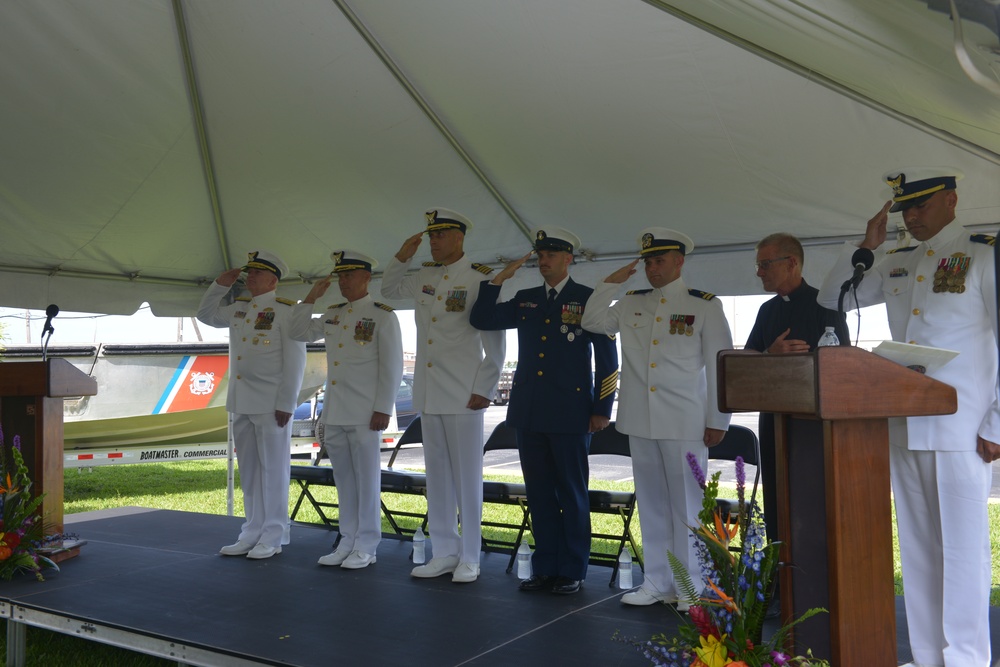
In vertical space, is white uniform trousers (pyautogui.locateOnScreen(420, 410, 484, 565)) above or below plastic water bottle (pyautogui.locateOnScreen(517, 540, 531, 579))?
above

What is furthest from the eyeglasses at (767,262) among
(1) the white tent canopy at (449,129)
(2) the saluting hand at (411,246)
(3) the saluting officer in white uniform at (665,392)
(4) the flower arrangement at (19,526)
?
(4) the flower arrangement at (19,526)

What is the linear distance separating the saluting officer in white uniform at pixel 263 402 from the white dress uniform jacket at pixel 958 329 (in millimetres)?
3354

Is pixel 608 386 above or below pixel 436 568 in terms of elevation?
above

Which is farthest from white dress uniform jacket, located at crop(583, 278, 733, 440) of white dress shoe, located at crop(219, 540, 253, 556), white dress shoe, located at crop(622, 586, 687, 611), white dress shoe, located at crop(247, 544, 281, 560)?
white dress shoe, located at crop(219, 540, 253, 556)

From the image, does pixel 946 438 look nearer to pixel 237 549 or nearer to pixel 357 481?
pixel 357 481

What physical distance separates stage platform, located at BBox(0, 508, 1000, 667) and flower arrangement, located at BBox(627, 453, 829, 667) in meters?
0.78

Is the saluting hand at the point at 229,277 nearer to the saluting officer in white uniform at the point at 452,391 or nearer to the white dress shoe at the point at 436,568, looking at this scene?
the saluting officer in white uniform at the point at 452,391

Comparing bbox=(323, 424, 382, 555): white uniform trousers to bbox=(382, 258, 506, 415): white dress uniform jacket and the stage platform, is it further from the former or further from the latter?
bbox=(382, 258, 506, 415): white dress uniform jacket

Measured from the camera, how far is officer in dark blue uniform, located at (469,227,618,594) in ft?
13.3

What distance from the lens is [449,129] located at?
4.89m

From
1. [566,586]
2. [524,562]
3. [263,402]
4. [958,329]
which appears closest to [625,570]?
[566,586]

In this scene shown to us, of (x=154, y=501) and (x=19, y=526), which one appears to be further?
(x=154, y=501)

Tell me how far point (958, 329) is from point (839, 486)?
1128 mm

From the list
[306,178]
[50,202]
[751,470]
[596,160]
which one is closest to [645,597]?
[596,160]
